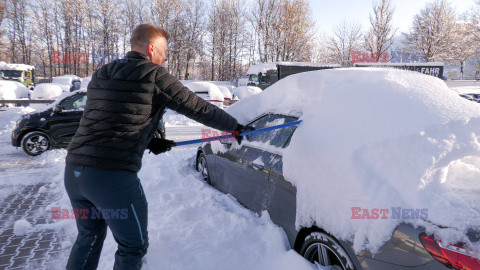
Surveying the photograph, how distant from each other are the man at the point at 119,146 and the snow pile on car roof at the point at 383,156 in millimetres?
1182

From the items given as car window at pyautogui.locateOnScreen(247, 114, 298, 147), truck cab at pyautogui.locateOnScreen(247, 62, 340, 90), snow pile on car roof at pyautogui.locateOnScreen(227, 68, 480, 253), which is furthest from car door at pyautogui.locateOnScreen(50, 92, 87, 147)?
truck cab at pyautogui.locateOnScreen(247, 62, 340, 90)

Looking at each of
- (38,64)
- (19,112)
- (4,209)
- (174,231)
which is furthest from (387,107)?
(38,64)

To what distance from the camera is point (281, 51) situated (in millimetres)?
35844

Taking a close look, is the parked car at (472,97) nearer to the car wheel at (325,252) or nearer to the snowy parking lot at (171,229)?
the snowy parking lot at (171,229)

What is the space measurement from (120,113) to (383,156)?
1686 mm

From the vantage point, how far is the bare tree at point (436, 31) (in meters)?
30.2

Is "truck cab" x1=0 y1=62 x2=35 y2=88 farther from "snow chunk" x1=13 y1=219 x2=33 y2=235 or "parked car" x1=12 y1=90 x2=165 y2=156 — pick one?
"snow chunk" x1=13 y1=219 x2=33 y2=235

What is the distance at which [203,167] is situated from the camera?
4.72 metres

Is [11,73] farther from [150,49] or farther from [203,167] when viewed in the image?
[150,49]

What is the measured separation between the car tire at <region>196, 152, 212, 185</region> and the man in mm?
2571

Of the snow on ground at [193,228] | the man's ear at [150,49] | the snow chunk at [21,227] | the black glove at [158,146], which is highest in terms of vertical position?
the man's ear at [150,49]

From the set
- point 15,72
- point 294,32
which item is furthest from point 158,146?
point 294,32

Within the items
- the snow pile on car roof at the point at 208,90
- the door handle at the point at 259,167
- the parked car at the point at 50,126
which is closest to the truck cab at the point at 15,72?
the snow pile on car roof at the point at 208,90

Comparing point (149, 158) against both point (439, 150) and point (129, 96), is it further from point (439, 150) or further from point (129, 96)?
point (439, 150)
